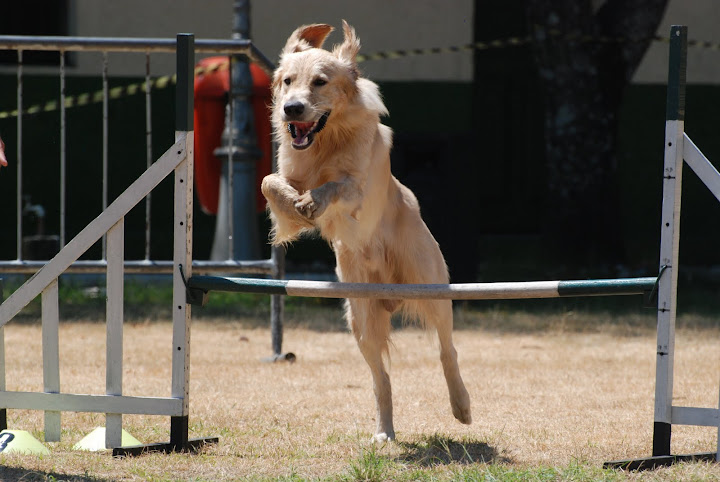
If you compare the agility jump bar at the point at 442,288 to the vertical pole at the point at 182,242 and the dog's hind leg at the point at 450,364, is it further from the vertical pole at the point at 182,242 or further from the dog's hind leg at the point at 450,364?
the dog's hind leg at the point at 450,364

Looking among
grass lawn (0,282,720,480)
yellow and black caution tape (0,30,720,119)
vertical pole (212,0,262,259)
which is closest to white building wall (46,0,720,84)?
yellow and black caution tape (0,30,720,119)

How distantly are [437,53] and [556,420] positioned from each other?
726 cm

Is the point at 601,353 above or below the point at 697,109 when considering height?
below

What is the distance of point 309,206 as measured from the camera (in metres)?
3.77

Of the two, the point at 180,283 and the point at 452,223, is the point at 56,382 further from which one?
the point at 452,223

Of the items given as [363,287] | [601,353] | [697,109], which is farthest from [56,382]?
[697,109]

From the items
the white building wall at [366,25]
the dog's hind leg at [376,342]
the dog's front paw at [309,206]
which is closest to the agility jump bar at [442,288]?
the dog's front paw at [309,206]

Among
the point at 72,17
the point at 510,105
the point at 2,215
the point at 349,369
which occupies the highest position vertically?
the point at 72,17

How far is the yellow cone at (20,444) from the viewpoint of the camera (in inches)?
145

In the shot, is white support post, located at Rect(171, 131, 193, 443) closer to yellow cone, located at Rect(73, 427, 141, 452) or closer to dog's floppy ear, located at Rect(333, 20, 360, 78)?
yellow cone, located at Rect(73, 427, 141, 452)

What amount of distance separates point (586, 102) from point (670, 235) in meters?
6.60

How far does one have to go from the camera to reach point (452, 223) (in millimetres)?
7840

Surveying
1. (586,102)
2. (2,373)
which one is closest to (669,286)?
(2,373)

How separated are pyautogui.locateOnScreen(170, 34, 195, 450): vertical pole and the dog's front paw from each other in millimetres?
436
